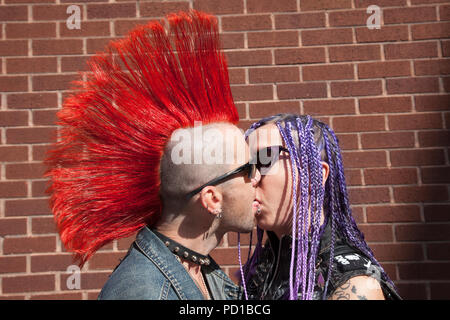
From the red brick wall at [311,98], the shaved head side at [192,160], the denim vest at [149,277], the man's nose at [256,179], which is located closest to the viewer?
the denim vest at [149,277]

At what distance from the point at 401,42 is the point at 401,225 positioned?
4.58 ft

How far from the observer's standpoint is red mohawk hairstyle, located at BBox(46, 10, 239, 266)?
1850 millimetres

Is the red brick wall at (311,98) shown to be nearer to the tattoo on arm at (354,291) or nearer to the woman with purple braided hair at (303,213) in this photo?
the woman with purple braided hair at (303,213)

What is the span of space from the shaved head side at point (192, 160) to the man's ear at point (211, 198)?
1.4 inches

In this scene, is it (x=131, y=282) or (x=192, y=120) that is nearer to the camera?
(x=131, y=282)

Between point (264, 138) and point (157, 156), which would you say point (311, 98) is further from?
point (157, 156)

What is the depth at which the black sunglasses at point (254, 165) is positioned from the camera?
1839 millimetres

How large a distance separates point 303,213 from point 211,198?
1.62 feet

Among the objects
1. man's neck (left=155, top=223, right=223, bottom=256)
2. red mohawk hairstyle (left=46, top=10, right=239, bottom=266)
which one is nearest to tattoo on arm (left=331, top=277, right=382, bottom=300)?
man's neck (left=155, top=223, right=223, bottom=256)

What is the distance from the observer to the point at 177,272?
1.79m

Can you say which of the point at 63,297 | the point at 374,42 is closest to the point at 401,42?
the point at 374,42

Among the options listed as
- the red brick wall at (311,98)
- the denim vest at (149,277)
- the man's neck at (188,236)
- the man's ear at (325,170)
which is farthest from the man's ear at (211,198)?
the red brick wall at (311,98)

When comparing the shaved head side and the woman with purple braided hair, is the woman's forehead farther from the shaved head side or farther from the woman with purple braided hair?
the shaved head side
